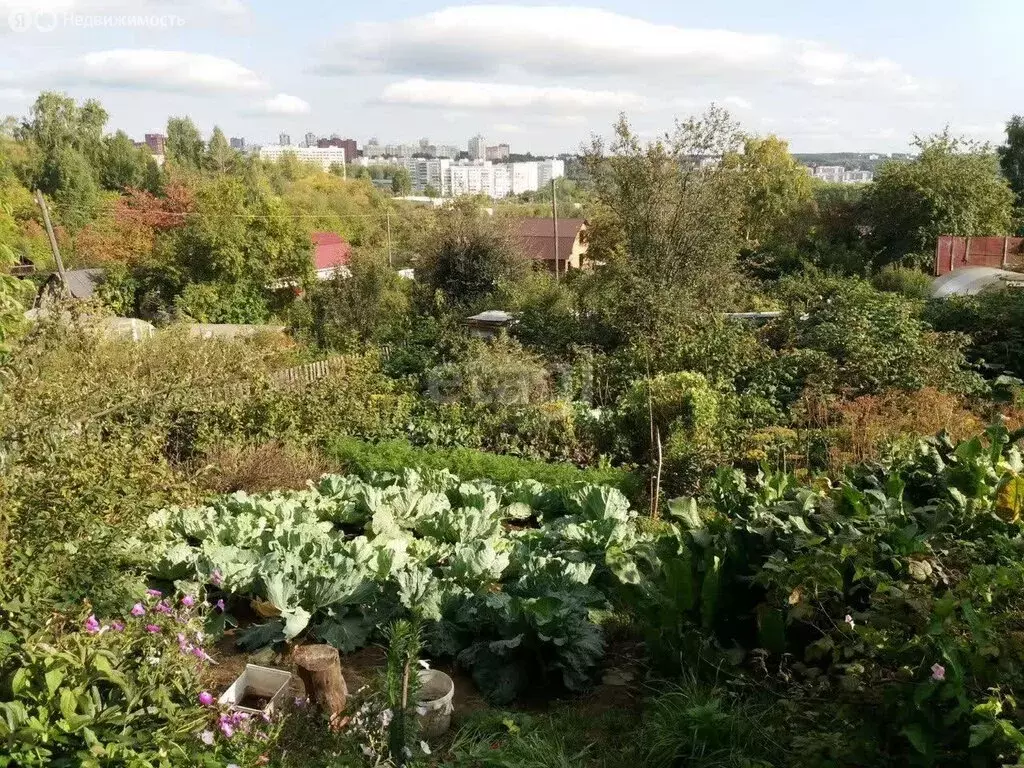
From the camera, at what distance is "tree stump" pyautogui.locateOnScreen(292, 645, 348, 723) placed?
3.95 meters

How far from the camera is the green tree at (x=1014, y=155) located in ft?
112

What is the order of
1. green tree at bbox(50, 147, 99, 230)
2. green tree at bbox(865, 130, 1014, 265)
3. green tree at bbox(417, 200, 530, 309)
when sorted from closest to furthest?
green tree at bbox(417, 200, 530, 309), green tree at bbox(865, 130, 1014, 265), green tree at bbox(50, 147, 99, 230)

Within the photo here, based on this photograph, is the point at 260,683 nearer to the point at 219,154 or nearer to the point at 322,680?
the point at 322,680

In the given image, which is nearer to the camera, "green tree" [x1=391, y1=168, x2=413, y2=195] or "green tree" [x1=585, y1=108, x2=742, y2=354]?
"green tree" [x1=585, y1=108, x2=742, y2=354]

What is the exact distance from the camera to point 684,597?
168 inches

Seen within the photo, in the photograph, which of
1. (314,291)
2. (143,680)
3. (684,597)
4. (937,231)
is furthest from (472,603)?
(937,231)

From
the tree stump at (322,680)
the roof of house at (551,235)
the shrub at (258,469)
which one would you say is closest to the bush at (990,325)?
the shrub at (258,469)

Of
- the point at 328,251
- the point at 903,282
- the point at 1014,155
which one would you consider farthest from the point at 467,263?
the point at 1014,155

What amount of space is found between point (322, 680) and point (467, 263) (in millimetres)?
15338

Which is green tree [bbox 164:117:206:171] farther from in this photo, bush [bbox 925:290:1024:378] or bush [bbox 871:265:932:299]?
bush [bbox 925:290:1024:378]

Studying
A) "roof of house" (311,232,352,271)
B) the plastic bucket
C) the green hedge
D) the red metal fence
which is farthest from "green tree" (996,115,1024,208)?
the plastic bucket

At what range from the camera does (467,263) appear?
18.8 m

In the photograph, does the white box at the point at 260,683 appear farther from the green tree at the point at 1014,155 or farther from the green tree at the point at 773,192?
the green tree at the point at 1014,155

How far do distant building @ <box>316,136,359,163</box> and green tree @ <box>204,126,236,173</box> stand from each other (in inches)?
4956
